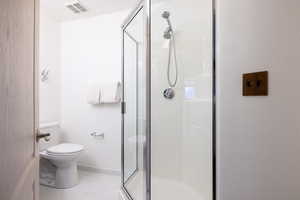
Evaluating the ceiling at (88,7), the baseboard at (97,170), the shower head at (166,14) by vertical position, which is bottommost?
the baseboard at (97,170)

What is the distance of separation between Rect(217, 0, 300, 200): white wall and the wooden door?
2.85ft

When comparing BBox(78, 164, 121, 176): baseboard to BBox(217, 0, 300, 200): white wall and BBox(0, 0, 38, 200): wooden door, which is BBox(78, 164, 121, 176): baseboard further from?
BBox(217, 0, 300, 200): white wall

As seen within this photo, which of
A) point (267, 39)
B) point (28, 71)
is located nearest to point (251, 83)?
point (267, 39)

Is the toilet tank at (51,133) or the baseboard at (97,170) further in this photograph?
the baseboard at (97,170)

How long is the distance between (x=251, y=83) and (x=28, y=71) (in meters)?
1.00

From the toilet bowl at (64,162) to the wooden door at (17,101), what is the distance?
1096 mm

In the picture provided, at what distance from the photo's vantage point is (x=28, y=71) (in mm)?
828

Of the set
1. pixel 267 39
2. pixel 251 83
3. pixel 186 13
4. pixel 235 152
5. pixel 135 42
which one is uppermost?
pixel 186 13

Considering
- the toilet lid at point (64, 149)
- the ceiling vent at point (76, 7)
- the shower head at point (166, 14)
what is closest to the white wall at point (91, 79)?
the ceiling vent at point (76, 7)

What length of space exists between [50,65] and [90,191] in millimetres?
1793

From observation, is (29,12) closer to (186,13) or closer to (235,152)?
(235,152)

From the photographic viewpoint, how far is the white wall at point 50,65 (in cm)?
243

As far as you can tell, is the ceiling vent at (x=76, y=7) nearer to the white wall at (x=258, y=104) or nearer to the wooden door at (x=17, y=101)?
the wooden door at (x=17, y=101)

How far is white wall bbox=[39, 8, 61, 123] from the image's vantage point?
243cm
